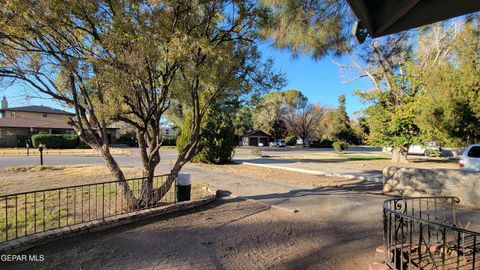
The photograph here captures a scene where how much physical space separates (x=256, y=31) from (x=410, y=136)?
1439cm

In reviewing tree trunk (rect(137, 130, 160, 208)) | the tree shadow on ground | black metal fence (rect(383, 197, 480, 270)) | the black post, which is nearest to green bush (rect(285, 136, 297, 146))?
the black post

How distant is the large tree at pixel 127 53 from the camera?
215 inches

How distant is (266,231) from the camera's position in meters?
5.46

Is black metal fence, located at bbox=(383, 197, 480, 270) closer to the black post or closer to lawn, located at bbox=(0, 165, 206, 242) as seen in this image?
the black post

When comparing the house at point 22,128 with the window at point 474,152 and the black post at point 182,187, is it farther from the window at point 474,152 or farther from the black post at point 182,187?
the window at point 474,152

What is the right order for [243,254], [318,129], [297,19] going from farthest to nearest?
[318,129] → [297,19] → [243,254]

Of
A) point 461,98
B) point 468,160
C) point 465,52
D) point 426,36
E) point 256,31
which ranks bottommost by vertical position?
point 468,160

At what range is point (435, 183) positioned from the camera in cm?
807

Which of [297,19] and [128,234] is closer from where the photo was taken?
[128,234]

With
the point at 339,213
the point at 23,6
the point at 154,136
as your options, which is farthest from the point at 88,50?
the point at 339,213

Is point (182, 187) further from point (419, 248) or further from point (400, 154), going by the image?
point (400, 154)

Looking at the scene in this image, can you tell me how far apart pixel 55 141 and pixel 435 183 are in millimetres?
41006

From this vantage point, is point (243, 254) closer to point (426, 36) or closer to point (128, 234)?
point (128, 234)

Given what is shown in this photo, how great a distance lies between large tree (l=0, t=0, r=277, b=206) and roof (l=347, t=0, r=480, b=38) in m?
2.96
